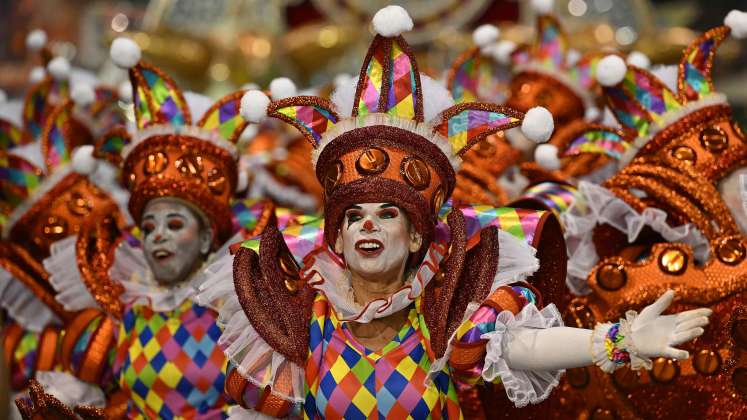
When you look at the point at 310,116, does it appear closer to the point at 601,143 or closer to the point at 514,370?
the point at 514,370

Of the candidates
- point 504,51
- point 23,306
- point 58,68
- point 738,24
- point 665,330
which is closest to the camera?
point 665,330

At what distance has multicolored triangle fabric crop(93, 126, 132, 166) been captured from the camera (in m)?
3.53

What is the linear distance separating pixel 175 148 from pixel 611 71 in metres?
1.20

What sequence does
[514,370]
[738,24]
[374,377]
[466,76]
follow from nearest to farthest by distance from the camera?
[514,370] → [374,377] → [738,24] → [466,76]

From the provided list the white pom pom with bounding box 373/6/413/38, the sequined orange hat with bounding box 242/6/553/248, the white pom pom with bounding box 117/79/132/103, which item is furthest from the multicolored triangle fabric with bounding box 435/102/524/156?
the white pom pom with bounding box 117/79/132/103

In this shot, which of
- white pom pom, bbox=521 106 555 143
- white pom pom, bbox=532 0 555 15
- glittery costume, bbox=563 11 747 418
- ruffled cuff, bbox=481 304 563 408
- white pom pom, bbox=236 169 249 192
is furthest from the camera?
white pom pom, bbox=532 0 555 15

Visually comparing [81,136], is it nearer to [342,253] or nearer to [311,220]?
[311,220]

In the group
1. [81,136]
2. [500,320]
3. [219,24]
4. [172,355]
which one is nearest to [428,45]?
[219,24]

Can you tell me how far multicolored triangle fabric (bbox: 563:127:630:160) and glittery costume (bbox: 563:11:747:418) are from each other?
3 cm

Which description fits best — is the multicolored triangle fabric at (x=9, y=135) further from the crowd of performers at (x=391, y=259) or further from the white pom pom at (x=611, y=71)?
the white pom pom at (x=611, y=71)

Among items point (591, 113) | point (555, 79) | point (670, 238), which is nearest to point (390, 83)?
point (670, 238)

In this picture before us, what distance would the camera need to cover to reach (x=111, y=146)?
11.7 feet

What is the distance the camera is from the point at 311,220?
10.5ft

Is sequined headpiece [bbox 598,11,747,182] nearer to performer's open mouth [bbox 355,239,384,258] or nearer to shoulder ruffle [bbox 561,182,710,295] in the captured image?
shoulder ruffle [bbox 561,182,710,295]
